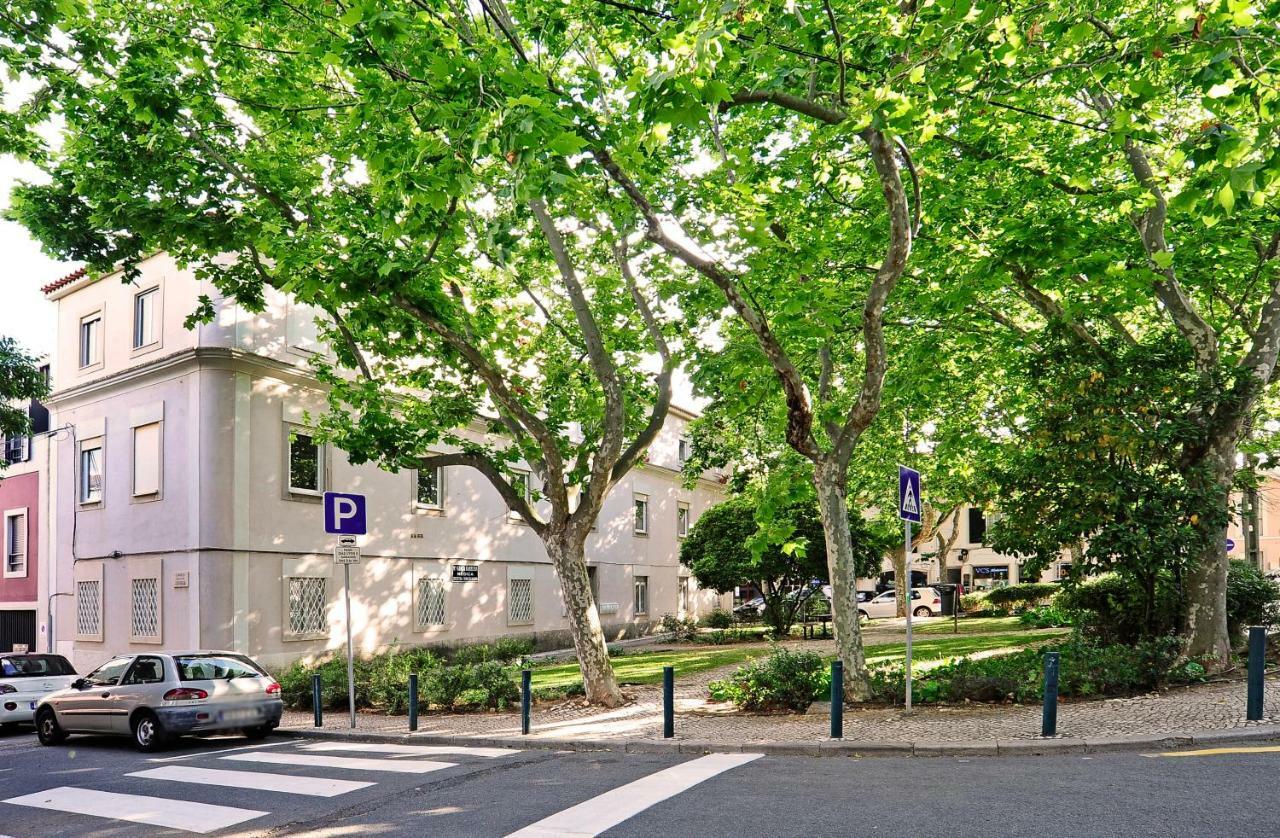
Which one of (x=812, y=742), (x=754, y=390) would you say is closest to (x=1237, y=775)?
(x=812, y=742)

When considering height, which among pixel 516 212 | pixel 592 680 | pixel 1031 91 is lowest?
pixel 592 680

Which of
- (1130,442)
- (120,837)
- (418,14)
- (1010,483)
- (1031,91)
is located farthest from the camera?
(1010,483)

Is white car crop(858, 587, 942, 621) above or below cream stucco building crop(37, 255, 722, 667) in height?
below

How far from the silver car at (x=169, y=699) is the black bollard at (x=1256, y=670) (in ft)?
37.1

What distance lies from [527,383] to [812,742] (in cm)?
814

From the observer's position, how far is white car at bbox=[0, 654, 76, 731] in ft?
51.1

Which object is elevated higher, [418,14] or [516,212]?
[418,14]

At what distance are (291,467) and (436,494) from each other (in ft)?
16.3

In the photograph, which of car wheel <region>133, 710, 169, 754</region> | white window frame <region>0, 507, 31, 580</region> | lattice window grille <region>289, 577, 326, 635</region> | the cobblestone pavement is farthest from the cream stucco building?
the cobblestone pavement

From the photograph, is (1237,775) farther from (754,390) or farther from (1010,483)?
Result: (754,390)

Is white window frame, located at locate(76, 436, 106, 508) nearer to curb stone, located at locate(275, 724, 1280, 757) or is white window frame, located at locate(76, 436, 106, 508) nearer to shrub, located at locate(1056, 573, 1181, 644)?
curb stone, located at locate(275, 724, 1280, 757)

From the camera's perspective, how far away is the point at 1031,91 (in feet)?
37.5

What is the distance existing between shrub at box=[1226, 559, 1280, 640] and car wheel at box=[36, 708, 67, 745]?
17.7 metres

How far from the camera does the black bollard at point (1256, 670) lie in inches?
366
